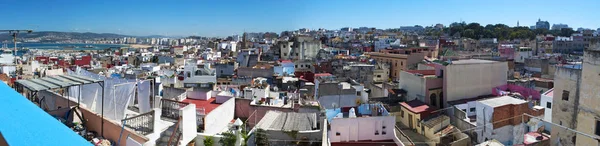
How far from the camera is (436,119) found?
15.3 m

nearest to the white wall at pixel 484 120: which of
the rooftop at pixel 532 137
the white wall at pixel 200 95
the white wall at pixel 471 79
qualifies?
the rooftop at pixel 532 137

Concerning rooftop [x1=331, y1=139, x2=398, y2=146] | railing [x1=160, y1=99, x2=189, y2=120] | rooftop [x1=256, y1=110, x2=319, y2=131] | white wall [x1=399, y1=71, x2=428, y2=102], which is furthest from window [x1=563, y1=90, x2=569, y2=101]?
railing [x1=160, y1=99, x2=189, y2=120]

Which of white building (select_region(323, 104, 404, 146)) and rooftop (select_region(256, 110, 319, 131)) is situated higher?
rooftop (select_region(256, 110, 319, 131))

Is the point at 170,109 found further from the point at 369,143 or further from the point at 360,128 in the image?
the point at 369,143

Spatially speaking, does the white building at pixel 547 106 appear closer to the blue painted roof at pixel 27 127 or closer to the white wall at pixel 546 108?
the white wall at pixel 546 108

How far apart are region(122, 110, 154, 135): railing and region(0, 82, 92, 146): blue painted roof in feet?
9.11

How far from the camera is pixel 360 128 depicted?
40.1ft

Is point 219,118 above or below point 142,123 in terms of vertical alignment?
below

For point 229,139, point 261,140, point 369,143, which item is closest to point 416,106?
point 369,143

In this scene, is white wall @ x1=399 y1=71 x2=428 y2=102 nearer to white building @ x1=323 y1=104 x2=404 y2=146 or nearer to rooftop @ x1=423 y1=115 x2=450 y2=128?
rooftop @ x1=423 y1=115 x2=450 y2=128

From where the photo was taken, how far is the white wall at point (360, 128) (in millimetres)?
11938

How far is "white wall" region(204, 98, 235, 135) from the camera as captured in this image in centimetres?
1093

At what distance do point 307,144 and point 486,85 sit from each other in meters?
13.6

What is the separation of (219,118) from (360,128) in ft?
13.9
